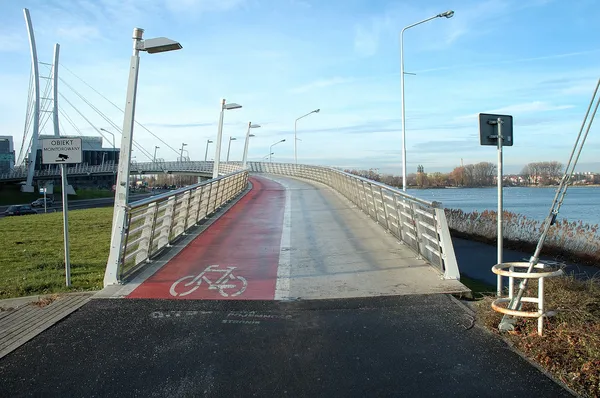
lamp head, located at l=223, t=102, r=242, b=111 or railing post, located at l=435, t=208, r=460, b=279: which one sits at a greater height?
lamp head, located at l=223, t=102, r=242, b=111

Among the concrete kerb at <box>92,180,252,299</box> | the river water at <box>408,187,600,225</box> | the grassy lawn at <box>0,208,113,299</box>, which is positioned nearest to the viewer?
the concrete kerb at <box>92,180,252,299</box>

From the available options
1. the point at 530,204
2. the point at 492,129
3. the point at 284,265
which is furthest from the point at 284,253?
the point at 530,204

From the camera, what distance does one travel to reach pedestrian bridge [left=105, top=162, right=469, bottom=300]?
22.9 ft

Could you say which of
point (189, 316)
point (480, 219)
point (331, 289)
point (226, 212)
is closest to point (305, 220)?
point (226, 212)

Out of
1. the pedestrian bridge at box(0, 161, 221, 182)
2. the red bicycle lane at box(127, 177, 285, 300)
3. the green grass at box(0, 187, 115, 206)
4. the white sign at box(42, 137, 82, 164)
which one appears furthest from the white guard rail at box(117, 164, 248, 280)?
the pedestrian bridge at box(0, 161, 221, 182)

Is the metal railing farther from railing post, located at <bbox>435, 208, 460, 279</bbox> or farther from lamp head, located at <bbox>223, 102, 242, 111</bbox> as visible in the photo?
lamp head, located at <bbox>223, 102, 242, 111</bbox>

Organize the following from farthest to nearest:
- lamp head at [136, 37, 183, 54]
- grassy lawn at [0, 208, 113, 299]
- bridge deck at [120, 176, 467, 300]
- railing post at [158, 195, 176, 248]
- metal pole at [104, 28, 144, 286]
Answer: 1. railing post at [158, 195, 176, 248]
2. lamp head at [136, 37, 183, 54]
3. metal pole at [104, 28, 144, 286]
4. grassy lawn at [0, 208, 113, 299]
5. bridge deck at [120, 176, 467, 300]

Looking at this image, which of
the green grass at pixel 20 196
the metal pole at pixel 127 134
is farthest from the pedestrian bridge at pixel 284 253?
the green grass at pixel 20 196

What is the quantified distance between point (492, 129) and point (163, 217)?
6.50 meters

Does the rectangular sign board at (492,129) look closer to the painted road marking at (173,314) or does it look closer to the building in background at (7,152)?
the painted road marking at (173,314)

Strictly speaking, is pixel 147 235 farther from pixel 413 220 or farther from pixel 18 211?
pixel 18 211

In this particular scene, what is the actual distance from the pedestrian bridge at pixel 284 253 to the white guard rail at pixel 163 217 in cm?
2

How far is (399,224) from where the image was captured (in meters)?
10.4

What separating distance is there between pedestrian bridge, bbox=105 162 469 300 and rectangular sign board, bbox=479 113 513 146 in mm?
1224
